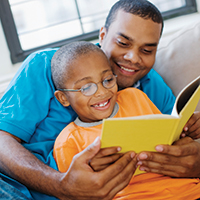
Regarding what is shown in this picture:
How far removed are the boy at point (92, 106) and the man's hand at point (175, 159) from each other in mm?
62

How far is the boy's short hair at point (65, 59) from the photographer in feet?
4.36

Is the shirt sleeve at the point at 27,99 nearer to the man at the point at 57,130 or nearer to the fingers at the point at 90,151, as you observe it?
the man at the point at 57,130

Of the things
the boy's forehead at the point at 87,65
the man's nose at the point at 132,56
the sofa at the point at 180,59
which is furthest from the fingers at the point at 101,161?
the sofa at the point at 180,59

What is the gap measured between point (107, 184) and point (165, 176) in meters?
0.35

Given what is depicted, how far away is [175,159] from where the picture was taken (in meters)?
1.08

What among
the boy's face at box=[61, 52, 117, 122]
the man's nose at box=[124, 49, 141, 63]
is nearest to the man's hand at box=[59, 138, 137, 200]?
the boy's face at box=[61, 52, 117, 122]

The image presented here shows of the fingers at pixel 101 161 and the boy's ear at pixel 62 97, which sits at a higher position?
the boy's ear at pixel 62 97

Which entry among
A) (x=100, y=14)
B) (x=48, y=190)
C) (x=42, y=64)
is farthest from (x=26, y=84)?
(x=100, y=14)

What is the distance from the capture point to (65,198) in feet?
3.49

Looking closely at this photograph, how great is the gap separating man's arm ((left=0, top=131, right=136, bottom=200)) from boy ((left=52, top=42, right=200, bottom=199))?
0.13 meters

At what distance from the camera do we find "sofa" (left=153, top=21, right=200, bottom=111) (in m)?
1.68

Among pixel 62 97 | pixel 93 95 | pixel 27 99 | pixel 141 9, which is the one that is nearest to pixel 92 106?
pixel 93 95

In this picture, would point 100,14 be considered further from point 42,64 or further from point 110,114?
point 110,114

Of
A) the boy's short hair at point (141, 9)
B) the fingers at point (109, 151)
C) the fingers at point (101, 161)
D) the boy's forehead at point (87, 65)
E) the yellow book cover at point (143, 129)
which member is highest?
the boy's short hair at point (141, 9)
